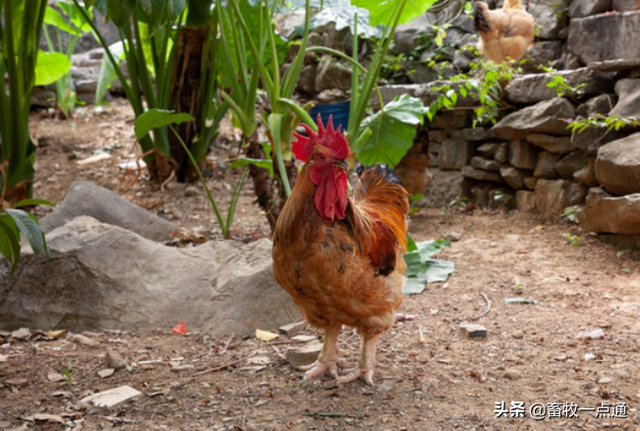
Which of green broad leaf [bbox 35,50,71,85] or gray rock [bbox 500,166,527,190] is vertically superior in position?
green broad leaf [bbox 35,50,71,85]

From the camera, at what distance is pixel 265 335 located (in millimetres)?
3367

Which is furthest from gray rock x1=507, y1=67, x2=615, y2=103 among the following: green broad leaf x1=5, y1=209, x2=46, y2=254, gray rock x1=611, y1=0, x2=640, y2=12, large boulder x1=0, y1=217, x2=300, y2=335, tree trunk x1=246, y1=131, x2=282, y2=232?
green broad leaf x1=5, y1=209, x2=46, y2=254

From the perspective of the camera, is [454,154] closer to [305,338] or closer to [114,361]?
[305,338]

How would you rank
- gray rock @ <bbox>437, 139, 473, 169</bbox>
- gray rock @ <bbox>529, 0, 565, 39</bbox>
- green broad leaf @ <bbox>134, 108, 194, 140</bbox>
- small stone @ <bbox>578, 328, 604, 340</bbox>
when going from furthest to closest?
gray rock @ <bbox>529, 0, 565, 39</bbox> → gray rock @ <bbox>437, 139, 473, 169</bbox> → green broad leaf @ <bbox>134, 108, 194, 140</bbox> → small stone @ <bbox>578, 328, 604, 340</bbox>

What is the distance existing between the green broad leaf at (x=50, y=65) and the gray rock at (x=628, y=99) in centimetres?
591

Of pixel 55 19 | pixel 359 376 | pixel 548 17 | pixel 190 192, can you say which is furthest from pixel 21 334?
pixel 548 17

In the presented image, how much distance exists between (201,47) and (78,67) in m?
5.42

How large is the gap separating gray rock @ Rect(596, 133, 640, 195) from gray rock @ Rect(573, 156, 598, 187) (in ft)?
0.94

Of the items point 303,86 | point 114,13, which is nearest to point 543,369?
point 114,13

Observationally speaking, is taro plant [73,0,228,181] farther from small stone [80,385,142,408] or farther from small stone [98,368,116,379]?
small stone [80,385,142,408]

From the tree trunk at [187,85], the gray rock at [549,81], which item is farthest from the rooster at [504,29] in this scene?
the tree trunk at [187,85]

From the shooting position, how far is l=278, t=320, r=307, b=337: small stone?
134 inches

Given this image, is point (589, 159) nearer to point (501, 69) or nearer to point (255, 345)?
point (501, 69)

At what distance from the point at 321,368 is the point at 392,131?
6.47 feet
